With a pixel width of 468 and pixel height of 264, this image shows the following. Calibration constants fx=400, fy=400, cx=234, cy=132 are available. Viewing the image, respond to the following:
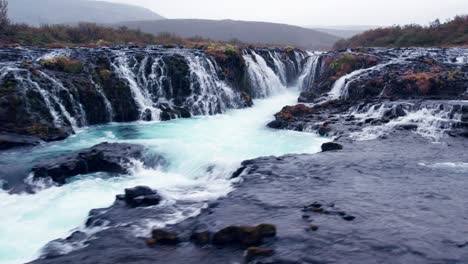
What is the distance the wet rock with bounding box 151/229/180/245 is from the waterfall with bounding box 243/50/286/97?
25.3 metres

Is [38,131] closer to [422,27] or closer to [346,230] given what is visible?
[346,230]

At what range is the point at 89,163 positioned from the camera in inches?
582

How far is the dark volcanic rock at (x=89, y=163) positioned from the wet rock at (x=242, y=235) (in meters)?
6.90

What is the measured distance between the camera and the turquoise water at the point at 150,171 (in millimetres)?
10680

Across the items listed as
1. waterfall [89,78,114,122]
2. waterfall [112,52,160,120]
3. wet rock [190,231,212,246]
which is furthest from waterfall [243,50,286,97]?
wet rock [190,231,212,246]

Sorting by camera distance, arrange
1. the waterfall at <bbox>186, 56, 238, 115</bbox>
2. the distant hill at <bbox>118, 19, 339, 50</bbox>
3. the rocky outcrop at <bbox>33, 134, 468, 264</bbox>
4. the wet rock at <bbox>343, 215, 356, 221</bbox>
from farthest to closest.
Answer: the distant hill at <bbox>118, 19, 339, 50</bbox>, the waterfall at <bbox>186, 56, 238, 115</bbox>, the wet rock at <bbox>343, 215, 356, 221</bbox>, the rocky outcrop at <bbox>33, 134, 468, 264</bbox>

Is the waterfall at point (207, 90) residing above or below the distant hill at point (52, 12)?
below

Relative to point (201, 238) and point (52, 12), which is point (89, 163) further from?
point (52, 12)

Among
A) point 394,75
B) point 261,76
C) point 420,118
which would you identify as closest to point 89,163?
Answer: point 420,118

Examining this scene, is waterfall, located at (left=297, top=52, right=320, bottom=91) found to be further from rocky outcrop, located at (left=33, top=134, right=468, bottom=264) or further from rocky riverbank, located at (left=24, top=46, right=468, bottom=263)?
rocky outcrop, located at (left=33, top=134, right=468, bottom=264)

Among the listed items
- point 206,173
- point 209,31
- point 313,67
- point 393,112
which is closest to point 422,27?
point 313,67

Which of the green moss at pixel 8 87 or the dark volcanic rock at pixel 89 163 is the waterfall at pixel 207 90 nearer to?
the green moss at pixel 8 87

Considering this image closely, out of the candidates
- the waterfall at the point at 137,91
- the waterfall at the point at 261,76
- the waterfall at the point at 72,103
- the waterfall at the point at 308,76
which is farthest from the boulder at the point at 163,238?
the waterfall at the point at 308,76

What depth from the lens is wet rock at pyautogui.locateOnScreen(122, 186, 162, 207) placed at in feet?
37.3
